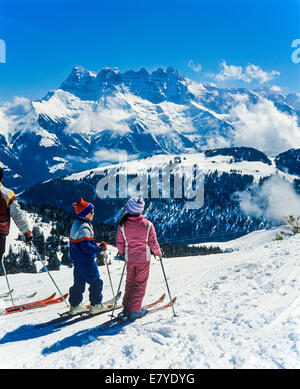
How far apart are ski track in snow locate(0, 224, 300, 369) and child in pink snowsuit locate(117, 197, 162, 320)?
0.52 m

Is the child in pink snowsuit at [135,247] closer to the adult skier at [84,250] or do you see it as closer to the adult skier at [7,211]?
the adult skier at [84,250]

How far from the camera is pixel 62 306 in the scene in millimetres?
8750

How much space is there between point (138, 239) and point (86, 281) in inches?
70.3

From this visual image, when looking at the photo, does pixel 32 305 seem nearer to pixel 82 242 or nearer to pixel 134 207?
pixel 82 242

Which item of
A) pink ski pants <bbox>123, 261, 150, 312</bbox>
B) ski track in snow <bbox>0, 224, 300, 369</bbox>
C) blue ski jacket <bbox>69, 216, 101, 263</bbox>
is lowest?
ski track in snow <bbox>0, 224, 300, 369</bbox>

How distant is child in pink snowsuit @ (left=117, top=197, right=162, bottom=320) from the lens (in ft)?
21.7

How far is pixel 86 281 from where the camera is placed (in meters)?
7.04

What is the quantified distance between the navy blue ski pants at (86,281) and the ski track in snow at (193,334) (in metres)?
0.62

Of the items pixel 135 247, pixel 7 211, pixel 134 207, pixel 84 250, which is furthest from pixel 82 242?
pixel 7 211

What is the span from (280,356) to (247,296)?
109 inches

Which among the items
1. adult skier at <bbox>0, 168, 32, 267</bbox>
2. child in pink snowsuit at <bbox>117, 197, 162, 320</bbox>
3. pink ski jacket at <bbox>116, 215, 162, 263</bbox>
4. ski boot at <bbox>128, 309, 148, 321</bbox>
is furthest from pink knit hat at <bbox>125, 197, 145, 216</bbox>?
adult skier at <bbox>0, 168, 32, 267</bbox>

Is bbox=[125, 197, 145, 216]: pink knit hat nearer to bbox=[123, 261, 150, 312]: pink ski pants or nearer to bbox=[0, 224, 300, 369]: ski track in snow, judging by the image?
bbox=[123, 261, 150, 312]: pink ski pants

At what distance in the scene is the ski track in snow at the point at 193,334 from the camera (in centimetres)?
481

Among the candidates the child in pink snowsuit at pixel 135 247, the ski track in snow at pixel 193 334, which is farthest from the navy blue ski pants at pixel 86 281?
the child in pink snowsuit at pixel 135 247
